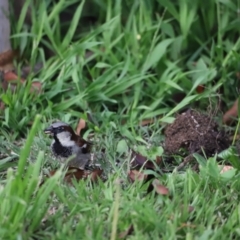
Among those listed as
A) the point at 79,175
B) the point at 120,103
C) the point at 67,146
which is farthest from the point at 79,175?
the point at 120,103

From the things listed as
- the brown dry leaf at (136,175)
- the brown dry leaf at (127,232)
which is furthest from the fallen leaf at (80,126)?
the brown dry leaf at (127,232)

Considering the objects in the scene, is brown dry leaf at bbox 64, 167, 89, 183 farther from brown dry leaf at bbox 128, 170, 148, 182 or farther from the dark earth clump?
the dark earth clump

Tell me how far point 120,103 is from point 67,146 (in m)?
0.73

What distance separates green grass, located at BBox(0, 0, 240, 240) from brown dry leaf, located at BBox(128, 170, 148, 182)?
0.03m

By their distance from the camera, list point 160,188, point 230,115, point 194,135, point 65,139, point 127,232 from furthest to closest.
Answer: point 230,115 → point 194,135 → point 65,139 → point 160,188 → point 127,232

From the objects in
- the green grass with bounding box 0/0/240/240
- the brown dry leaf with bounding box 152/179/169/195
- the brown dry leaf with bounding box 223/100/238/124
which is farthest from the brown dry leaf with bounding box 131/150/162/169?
the brown dry leaf with bounding box 223/100/238/124

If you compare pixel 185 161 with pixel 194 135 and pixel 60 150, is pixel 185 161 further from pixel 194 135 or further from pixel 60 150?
pixel 60 150

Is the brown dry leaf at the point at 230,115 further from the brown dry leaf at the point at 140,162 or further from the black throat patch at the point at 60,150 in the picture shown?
the black throat patch at the point at 60,150

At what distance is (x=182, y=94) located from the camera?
13.0 ft

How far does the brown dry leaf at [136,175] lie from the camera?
293 cm

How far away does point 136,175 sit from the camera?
296 cm

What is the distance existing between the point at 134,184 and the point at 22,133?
0.87 metres

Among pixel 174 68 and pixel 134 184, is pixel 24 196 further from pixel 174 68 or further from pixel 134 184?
pixel 174 68

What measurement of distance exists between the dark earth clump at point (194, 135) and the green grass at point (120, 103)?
99 mm
